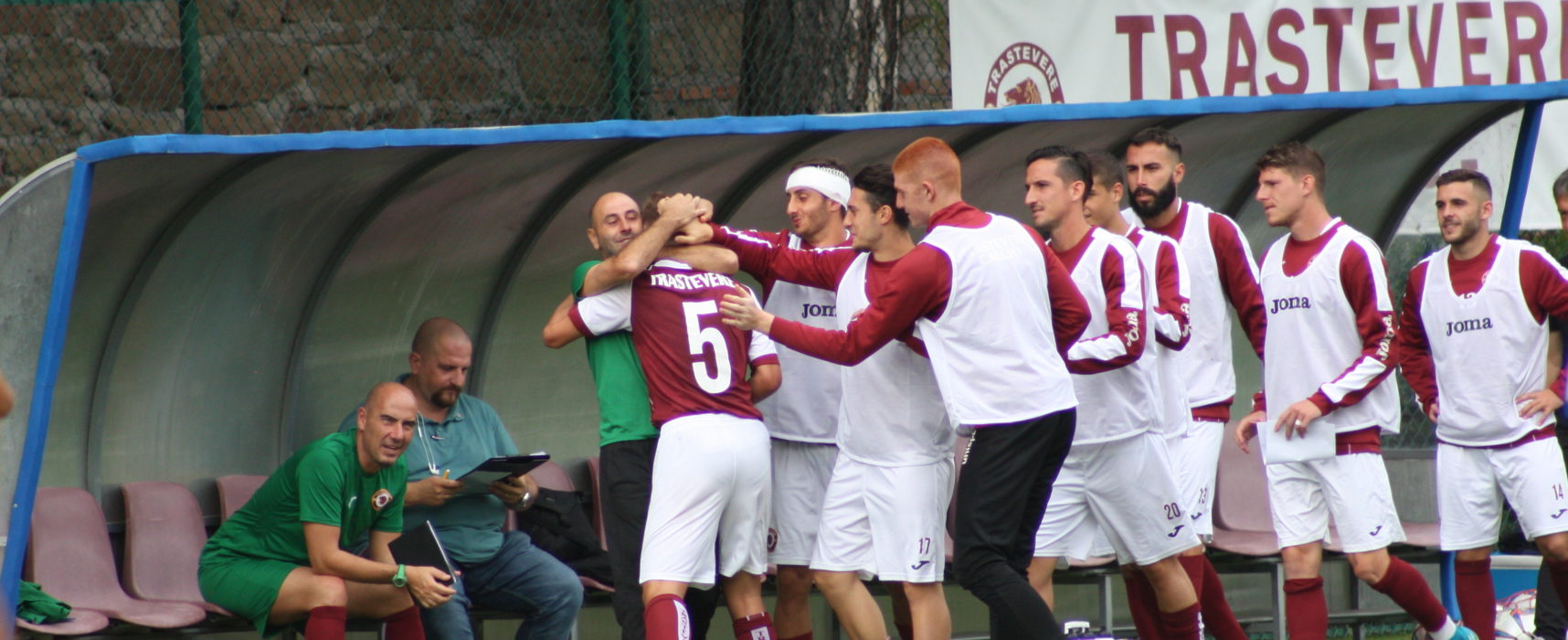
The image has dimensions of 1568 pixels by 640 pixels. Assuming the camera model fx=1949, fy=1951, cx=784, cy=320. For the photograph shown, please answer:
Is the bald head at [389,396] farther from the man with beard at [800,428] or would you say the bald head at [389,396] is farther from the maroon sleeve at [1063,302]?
the maroon sleeve at [1063,302]

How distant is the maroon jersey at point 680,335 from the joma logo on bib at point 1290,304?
1887 mm

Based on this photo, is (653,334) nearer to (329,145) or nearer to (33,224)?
(329,145)

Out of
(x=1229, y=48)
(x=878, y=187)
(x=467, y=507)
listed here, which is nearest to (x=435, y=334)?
(x=467, y=507)

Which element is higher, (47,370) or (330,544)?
(47,370)

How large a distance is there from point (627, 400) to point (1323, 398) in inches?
90.3

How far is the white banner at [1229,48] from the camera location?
910 centimetres

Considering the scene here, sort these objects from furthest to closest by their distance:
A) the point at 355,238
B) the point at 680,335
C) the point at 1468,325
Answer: the point at 355,238 → the point at 1468,325 → the point at 680,335

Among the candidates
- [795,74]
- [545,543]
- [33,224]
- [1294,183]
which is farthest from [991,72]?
[33,224]

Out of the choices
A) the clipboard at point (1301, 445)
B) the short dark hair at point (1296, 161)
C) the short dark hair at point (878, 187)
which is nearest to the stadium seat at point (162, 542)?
the short dark hair at point (878, 187)

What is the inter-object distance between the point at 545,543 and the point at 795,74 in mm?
2907

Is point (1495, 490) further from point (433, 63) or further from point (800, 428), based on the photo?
point (433, 63)

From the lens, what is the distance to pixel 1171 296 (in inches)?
253

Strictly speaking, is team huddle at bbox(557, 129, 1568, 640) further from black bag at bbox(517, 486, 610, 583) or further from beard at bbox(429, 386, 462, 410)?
black bag at bbox(517, 486, 610, 583)

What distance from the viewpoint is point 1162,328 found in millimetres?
6383
